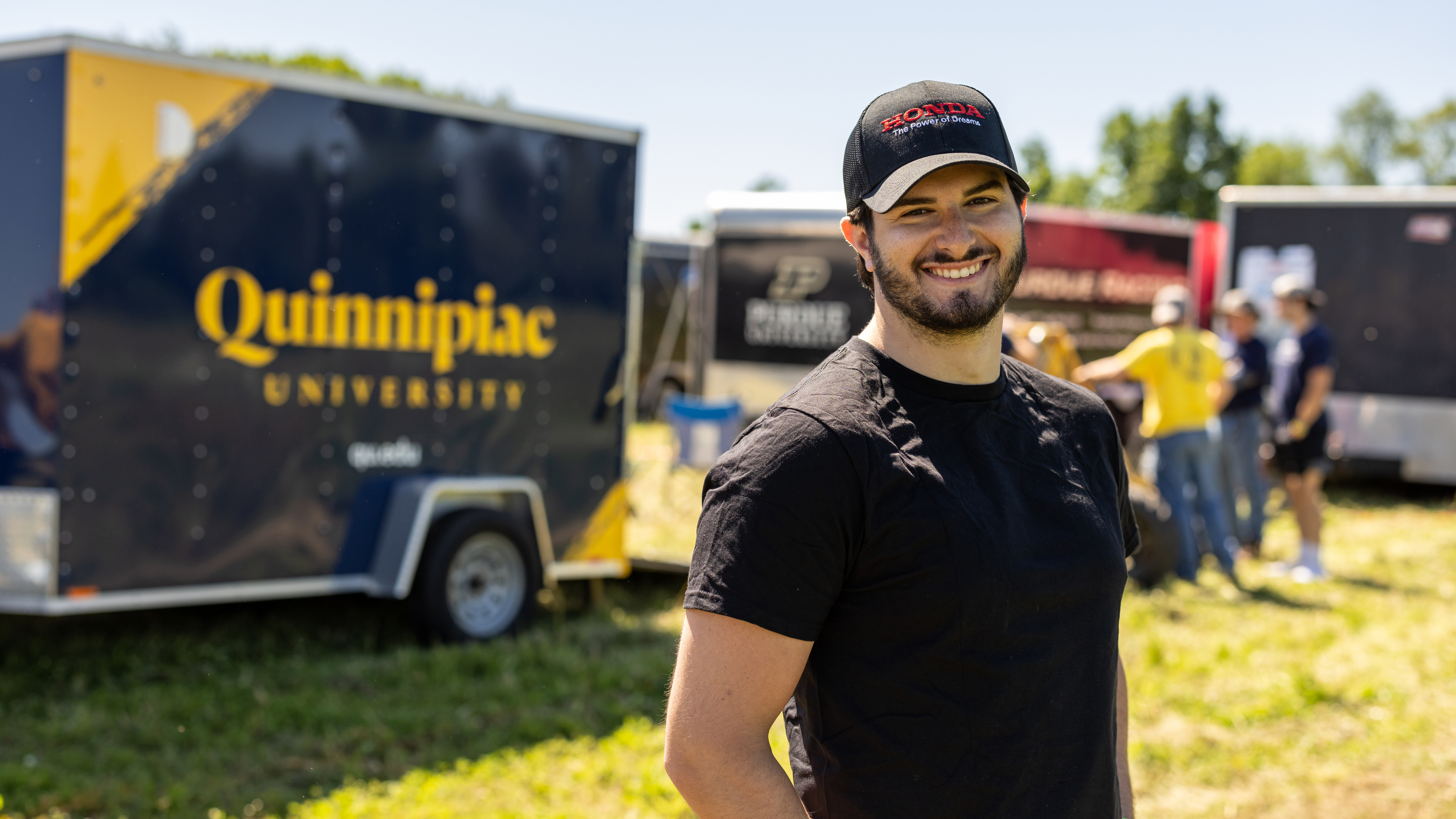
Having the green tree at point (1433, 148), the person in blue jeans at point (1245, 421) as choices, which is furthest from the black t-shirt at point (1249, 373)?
the green tree at point (1433, 148)

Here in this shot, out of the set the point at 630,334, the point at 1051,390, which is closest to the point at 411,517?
the point at 630,334

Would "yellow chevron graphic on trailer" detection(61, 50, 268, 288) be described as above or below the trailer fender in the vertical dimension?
above

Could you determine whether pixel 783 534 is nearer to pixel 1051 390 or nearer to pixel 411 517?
pixel 1051 390

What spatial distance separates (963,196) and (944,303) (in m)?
0.17

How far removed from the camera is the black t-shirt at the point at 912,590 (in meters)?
1.55

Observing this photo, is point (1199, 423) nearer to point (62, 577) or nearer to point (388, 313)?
point (388, 313)

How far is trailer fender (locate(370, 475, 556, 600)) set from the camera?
612cm

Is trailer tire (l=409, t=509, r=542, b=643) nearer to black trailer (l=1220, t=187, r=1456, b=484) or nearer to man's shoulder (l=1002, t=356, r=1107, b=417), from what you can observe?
man's shoulder (l=1002, t=356, r=1107, b=417)

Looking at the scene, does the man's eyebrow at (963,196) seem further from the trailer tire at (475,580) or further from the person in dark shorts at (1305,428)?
the person in dark shorts at (1305,428)

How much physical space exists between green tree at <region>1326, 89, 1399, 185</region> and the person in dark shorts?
281 ft

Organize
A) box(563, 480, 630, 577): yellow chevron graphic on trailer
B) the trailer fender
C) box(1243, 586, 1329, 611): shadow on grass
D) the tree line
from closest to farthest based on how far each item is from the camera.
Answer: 1. the trailer fender
2. box(563, 480, 630, 577): yellow chevron graphic on trailer
3. box(1243, 586, 1329, 611): shadow on grass
4. the tree line

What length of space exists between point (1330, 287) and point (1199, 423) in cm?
588

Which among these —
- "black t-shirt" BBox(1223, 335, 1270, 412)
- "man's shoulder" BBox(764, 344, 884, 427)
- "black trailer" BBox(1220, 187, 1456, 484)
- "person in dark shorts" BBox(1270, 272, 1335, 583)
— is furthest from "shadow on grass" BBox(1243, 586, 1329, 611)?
"man's shoulder" BBox(764, 344, 884, 427)

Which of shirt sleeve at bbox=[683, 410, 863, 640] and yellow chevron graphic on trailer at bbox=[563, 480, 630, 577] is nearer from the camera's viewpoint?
shirt sleeve at bbox=[683, 410, 863, 640]
